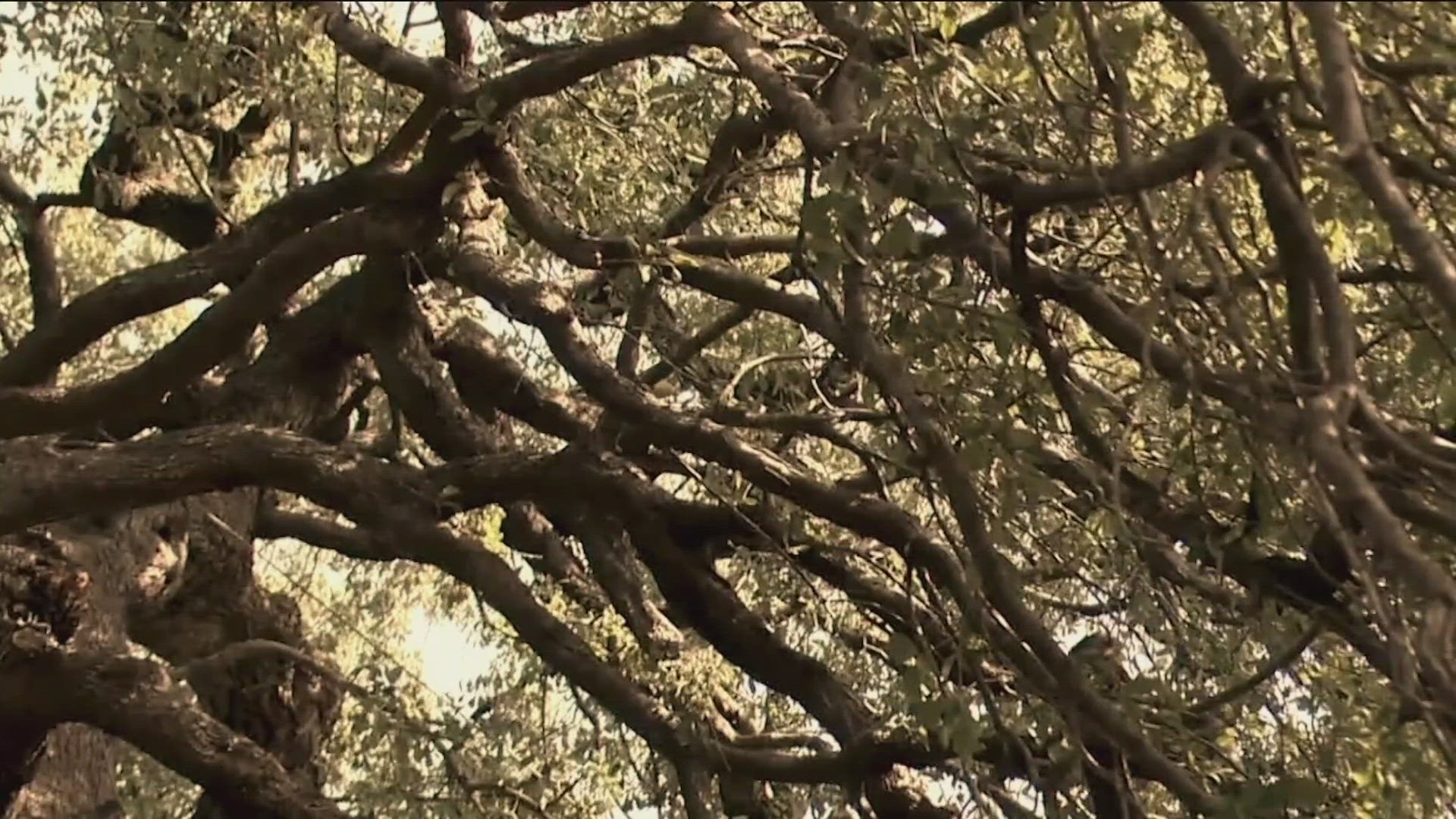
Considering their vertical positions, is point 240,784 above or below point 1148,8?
below

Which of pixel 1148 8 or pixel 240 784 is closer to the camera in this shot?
pixel 1148 8

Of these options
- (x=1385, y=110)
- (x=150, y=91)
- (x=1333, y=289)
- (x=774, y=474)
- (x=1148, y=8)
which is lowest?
(x=1333, y=289)

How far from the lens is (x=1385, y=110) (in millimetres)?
3018

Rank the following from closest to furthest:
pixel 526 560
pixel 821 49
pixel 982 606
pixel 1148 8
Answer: pixel 982 606
pixel 1148 8
pixel 821 49
pixel 526 560

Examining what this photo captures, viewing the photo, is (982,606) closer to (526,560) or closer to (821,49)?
(821,49)

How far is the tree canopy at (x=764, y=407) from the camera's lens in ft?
9.91

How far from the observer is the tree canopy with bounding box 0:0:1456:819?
3.02 meters

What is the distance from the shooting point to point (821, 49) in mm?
4141

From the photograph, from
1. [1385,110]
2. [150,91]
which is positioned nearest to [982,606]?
[1385,110]

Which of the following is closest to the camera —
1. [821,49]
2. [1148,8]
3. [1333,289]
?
[1333,289]

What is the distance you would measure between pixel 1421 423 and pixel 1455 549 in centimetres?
31

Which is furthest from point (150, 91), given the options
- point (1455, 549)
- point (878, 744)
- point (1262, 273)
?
point (1455, 549)

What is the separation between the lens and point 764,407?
5.46 metres

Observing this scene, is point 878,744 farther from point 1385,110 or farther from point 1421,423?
point 1385,110
